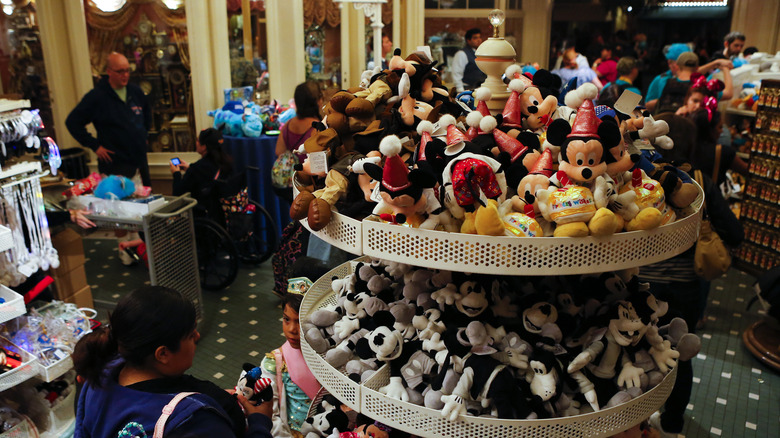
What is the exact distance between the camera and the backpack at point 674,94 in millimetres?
5134

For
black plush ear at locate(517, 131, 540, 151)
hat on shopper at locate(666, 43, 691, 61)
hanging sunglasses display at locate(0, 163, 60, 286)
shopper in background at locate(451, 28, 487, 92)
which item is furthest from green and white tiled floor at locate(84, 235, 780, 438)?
shopper in background at locate(451, 28, 487, 92)

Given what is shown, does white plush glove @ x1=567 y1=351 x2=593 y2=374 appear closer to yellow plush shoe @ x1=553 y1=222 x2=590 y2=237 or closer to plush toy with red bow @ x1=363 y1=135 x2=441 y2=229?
yellow plush shoe @ x1=553 y1=222 x2=590 y2=237

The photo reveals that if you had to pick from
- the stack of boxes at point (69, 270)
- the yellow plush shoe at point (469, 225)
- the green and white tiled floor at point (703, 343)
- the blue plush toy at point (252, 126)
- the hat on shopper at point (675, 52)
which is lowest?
the green and white tiled floor at point (703, 343)

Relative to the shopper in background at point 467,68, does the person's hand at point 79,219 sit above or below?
below

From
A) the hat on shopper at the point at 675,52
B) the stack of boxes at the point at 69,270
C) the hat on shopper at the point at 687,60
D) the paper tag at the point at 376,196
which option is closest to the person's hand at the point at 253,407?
the paper tag at the point at 376,196

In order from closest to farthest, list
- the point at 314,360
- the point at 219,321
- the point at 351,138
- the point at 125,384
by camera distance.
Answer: the point at 125,384, the point at 314,360, the point at 351,138, the point at 219,321

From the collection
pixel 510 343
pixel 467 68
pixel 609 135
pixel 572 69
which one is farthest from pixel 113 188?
pixel 572 69

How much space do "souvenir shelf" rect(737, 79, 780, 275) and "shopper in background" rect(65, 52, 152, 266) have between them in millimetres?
5007

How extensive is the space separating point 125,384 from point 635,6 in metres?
12.4

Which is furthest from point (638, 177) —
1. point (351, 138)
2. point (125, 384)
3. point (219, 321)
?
point (219, 321)

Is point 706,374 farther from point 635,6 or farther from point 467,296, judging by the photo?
point 635,6

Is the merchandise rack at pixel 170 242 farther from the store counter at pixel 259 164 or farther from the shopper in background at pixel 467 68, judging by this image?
the shopper in background at pixel 467 68

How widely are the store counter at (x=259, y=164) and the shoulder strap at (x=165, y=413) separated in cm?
380

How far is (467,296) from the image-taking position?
1.64m
